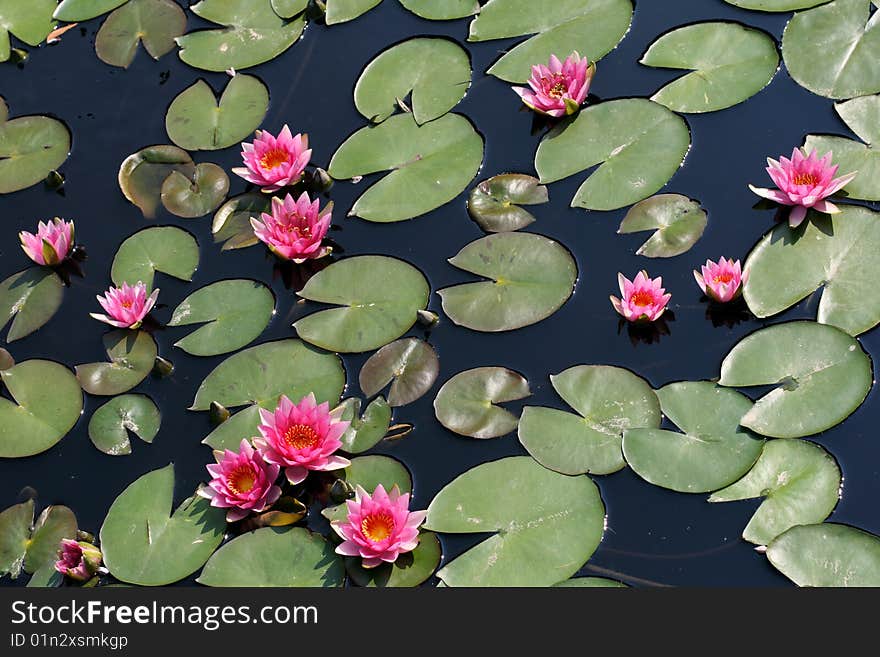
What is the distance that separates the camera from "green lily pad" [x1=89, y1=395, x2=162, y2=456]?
12.4ft

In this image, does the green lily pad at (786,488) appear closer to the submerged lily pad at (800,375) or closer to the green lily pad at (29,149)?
the submerged lily pad at (800,375)

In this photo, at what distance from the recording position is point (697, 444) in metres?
3.36

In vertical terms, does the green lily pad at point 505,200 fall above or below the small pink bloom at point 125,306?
above

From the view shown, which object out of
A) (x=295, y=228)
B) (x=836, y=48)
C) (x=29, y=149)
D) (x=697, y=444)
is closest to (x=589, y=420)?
(x=697, y=444)

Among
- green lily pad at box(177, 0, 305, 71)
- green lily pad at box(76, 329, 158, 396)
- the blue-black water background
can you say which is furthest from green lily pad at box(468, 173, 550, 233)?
green lily pad at box(177, 0, 305, 71)

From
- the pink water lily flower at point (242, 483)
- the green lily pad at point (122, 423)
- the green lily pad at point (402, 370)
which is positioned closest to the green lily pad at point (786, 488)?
the green lily pad at point (402, 370)

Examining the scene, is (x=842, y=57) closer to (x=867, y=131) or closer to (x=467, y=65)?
(x=867, y=131)

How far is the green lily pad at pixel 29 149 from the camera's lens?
4887 millimetres

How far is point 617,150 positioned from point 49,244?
9.03ft

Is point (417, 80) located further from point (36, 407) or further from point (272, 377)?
point (36, 407)

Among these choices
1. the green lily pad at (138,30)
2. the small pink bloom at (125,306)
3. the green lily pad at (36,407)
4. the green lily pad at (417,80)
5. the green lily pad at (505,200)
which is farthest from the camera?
the green lily pad at (138,30)

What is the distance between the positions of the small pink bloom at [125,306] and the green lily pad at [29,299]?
0.37 metres

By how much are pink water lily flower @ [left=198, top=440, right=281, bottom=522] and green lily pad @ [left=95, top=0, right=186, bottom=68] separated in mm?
2999

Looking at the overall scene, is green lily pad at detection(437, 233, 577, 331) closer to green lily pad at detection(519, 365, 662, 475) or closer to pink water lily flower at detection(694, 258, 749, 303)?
green lily pad at detection(519, 365, 662, 475)
